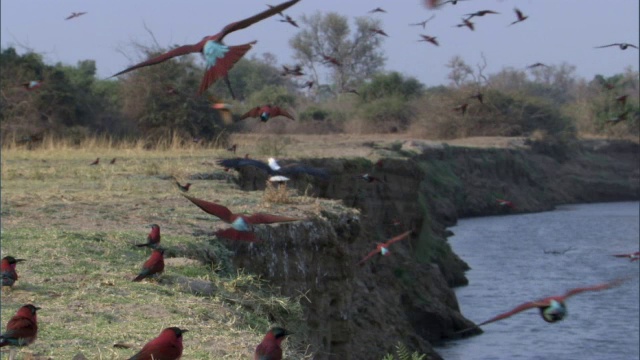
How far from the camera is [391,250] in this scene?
18.5 m

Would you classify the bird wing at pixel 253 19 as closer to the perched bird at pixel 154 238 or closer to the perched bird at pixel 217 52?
the perched bird at pixel 217 52

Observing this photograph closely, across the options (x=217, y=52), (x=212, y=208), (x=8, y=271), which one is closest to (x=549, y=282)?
(x=8, y=271)

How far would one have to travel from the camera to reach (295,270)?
35.2ft

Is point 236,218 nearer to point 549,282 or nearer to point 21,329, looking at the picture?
point 21,329

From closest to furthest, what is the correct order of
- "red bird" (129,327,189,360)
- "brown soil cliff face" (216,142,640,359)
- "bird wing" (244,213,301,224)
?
"bird wing" (244,213,301,224) → "red bird" (129,327,189,360) → "brown soil cliff face" (216,142,640,359)

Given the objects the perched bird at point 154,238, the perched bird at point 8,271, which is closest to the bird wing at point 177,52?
the perched bird at point 8,271

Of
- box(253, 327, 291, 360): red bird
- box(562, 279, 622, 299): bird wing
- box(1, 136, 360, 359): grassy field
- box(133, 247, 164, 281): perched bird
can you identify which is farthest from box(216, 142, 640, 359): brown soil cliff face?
box(562, 279, 622, 299): bird wing

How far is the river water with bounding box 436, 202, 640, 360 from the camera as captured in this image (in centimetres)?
1855

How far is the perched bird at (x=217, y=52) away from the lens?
10.8 feet

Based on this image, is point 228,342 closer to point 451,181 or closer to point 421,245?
point 421,245

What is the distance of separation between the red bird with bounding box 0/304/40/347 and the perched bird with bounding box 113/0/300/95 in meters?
2.39

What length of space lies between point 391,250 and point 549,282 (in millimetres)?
7299

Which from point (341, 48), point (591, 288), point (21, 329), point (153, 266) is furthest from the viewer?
point (341, 48)

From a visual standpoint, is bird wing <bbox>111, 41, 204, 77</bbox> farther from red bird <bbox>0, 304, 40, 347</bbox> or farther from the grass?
the grass
